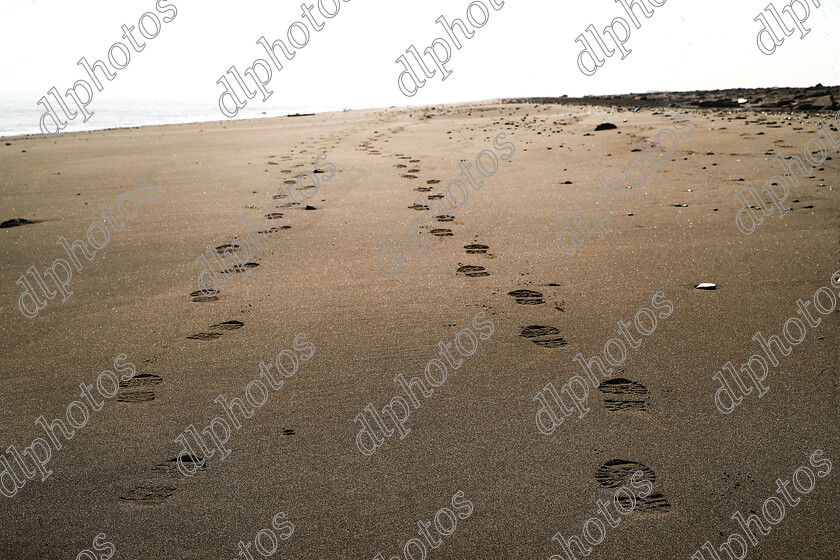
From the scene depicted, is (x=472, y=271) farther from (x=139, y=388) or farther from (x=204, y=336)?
(x=139, y=388)

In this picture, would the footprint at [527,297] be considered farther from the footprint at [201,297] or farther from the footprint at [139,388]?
the footprint at [139,388]

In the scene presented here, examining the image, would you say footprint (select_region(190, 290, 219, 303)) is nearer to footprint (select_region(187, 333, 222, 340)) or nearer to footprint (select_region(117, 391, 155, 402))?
footprint (select_region(187, 333, 222, 340))

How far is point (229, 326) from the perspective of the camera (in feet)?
8.93

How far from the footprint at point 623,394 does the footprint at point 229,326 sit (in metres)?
1.80

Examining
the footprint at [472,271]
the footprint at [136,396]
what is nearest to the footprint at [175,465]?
the footprint at [136,396]

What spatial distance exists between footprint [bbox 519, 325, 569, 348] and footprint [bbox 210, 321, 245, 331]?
4.76ft

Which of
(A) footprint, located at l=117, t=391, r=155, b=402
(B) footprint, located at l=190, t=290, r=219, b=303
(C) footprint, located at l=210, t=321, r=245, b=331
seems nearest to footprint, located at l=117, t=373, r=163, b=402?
(A) footprint, located at l=117, t=391, r=155, b=402

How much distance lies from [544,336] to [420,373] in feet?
2.20

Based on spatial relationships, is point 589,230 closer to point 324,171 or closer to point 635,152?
point 635,152

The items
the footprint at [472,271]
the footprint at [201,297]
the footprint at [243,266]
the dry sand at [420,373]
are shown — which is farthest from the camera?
the footprint at [243,266]

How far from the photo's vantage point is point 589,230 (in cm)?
384

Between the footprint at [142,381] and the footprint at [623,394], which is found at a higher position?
the footprint at [142,381]

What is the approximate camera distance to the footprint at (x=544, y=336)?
2.48m

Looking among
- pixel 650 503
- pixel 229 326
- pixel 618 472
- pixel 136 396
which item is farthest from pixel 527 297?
pixel 136 396
